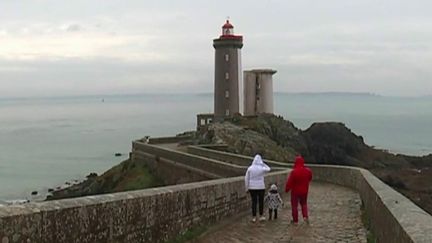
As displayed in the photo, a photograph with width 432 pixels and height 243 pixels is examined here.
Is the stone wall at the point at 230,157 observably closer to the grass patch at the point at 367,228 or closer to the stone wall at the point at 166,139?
the stone wall at the point at 166,139

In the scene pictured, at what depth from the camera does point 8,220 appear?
5.77 meters

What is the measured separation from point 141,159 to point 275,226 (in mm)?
25627

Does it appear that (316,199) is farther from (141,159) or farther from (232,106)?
(232,106)

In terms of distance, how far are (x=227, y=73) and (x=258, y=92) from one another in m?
3.57

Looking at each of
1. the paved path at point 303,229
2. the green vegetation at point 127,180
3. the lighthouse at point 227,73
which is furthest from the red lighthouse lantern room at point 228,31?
the paved path at point 303,229

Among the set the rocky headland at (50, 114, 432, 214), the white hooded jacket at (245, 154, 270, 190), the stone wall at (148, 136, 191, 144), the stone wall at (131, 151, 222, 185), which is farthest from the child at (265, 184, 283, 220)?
the stone wall at (148, 136, 191, 144)

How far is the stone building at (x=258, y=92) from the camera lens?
2085 inches

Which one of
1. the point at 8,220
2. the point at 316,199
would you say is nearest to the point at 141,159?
the point at 316,199

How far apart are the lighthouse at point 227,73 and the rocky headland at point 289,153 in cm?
262

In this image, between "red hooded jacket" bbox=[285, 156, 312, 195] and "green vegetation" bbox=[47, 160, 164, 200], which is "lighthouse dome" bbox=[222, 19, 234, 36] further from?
"red hooded jacket" bbox=[285, 156, 312, 195]

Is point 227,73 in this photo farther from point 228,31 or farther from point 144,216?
point 144,216

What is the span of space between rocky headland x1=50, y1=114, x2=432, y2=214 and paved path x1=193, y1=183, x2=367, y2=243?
13916 millimetres

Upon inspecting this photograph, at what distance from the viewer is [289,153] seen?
41844mm

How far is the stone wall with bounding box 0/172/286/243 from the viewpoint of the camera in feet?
19.8
